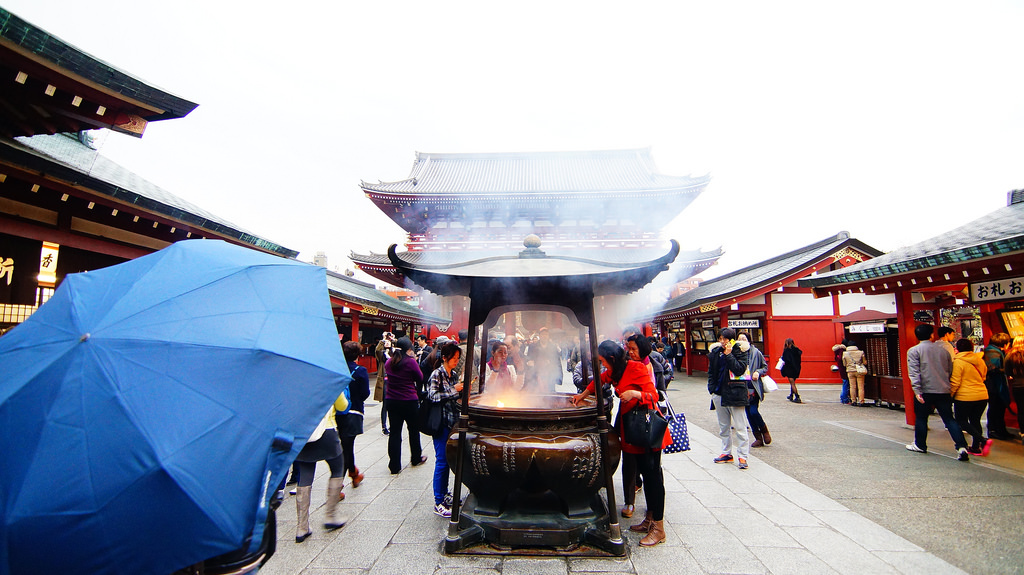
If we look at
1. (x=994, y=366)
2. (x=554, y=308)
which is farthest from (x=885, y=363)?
(x=554, y=308)

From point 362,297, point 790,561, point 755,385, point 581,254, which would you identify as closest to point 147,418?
point 790,561

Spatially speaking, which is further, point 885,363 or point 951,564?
point 885,363

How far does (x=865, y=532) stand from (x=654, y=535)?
5.58ft

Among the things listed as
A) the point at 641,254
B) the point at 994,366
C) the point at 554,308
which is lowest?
the point at 994,366

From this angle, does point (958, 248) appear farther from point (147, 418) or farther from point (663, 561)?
point (147, 418)

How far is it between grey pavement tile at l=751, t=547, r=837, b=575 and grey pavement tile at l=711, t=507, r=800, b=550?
0.09 meters

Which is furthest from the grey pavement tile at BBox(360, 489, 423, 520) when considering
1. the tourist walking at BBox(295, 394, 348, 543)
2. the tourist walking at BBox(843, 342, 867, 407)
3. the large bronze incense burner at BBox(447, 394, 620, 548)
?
the tourist walking at BBox(843, 342, 867, 407)

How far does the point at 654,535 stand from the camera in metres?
3.30

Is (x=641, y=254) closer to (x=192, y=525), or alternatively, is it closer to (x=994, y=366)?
(x=994, y=366)

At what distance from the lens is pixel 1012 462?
5.17 m

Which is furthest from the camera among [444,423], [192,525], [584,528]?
[444,423]

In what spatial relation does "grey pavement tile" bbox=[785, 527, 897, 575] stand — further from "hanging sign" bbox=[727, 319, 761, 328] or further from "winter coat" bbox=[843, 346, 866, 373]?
"hanging sign" bbox=[727, 319, 761, 328]

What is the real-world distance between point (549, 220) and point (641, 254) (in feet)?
13.7

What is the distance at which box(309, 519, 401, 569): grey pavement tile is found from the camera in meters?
3.03
